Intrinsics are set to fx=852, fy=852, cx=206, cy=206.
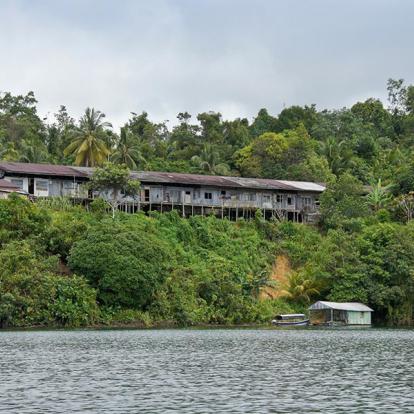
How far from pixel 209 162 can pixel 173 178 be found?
1637 cm

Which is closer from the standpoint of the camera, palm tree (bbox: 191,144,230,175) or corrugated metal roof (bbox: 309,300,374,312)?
corrugated metal roof (bbox: 309,300,374,312)

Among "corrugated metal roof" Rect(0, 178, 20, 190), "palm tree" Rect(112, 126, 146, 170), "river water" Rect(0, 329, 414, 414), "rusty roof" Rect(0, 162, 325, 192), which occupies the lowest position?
"river water" Rect(0, 329, 414, 414)

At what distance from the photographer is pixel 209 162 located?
102875 mm

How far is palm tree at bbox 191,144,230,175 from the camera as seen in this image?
102 meters

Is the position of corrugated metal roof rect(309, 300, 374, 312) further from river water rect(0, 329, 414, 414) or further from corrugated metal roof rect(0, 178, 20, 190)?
corrugated metal roof rect(0, 178, 20, 190)

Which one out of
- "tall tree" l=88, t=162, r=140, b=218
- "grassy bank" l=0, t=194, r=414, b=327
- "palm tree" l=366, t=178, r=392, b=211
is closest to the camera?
"grassy bank" l=0, t=194, r=414, b=327

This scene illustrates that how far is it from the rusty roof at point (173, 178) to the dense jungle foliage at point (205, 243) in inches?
148

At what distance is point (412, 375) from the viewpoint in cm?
3134

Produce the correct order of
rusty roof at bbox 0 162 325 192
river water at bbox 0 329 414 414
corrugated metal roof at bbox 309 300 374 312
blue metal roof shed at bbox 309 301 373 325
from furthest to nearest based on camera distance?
rusty roof at bbox 0 162 325 192 → blue metal roof shed at bbox 309 301 373 325 → corrugated metal roof at bbox 309 300 374 312 → river water at bbox 0 329 414 414

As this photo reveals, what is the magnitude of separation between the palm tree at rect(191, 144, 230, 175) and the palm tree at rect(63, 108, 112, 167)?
1294cm

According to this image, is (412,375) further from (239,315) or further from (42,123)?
(42,123)

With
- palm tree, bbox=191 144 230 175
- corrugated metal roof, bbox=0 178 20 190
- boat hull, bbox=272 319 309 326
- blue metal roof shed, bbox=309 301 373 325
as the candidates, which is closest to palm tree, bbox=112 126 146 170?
palm tree, bbox=191 144 230 175

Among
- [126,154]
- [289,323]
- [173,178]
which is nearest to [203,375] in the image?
[289,323]

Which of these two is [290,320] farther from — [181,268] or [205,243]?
[205,243]
